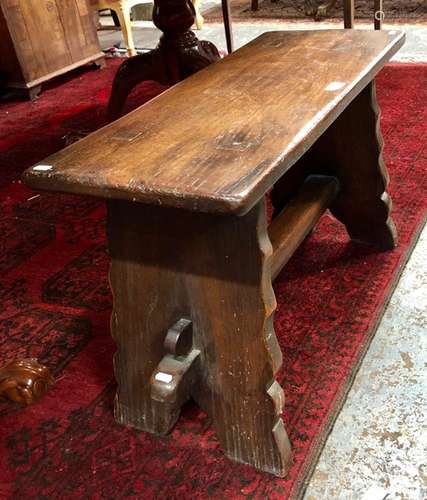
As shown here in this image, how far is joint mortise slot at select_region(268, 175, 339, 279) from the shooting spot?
60.6 inches

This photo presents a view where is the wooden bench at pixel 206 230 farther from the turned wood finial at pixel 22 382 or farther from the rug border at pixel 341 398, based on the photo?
the turned wood finial at pixel 22 382

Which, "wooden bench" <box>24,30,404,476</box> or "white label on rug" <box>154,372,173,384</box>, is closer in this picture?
"wooden bench" <box>24,30,404,476</box>

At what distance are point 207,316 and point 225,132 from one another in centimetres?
34

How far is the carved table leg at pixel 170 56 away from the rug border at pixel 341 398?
54.0 inches

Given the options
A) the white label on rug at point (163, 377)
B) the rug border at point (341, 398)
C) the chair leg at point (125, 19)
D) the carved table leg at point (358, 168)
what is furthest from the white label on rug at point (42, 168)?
the chair leg at point (125, 19)

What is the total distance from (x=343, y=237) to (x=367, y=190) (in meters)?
0.23

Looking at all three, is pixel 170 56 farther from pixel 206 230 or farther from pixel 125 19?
pixel 206 230

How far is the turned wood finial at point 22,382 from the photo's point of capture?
1.45 m

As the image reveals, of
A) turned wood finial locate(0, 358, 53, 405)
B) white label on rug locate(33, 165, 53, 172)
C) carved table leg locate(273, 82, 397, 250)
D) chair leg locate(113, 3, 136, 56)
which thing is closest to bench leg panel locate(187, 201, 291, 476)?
white label on rug locate(33, 165, 53, 172)

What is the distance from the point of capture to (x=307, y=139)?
45.1 inches

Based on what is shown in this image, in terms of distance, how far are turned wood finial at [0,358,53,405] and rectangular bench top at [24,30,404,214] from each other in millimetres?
521

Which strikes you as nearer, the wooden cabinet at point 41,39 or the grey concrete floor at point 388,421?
the grey concrete floor at point 388,421

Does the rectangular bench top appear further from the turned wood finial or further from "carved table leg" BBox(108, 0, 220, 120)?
"carved table leg" BBox(108, 0, 220, 120)

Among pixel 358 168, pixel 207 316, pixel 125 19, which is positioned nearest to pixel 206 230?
pixel 207 316
